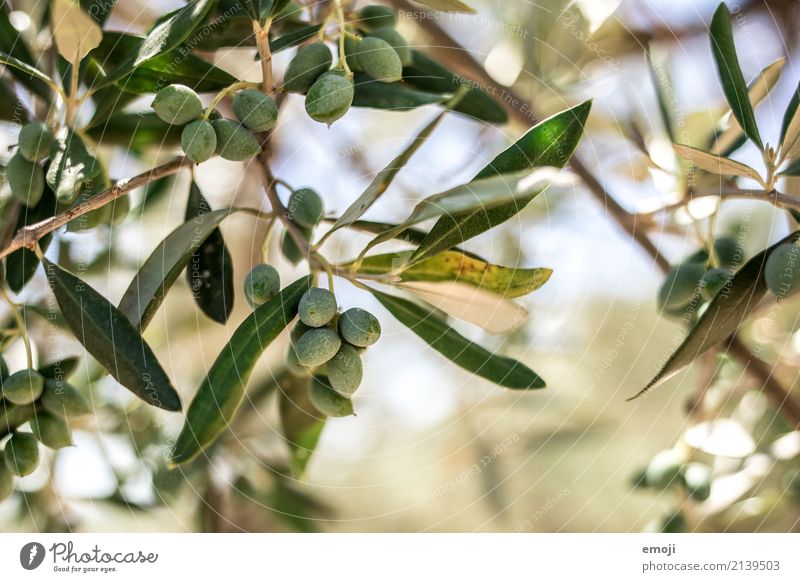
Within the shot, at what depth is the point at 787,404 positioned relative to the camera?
1.30 metres

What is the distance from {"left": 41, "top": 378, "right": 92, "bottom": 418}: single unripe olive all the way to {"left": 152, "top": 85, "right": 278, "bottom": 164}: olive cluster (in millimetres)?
307

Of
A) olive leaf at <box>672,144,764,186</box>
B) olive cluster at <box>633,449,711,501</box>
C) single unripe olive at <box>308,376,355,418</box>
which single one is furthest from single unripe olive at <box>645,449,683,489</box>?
single unripe olive at <box>308,376,355,418</box>

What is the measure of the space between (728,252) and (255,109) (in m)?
0.68

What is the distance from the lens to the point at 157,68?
0.89 metres

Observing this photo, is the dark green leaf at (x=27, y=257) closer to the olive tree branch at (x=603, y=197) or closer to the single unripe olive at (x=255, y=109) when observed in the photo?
the single unripe olive at (x=255, y=109)

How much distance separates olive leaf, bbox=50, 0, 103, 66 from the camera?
95 cm

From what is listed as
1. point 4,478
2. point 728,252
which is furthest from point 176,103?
point 728,252

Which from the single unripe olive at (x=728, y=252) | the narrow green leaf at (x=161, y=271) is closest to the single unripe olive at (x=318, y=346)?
the narrow green leaf at (x=161, y=271)

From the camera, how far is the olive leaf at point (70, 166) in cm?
82

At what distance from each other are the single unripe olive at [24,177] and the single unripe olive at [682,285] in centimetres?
81

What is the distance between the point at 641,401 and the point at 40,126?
1531 mm

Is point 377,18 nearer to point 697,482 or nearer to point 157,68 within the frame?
point 157,68
